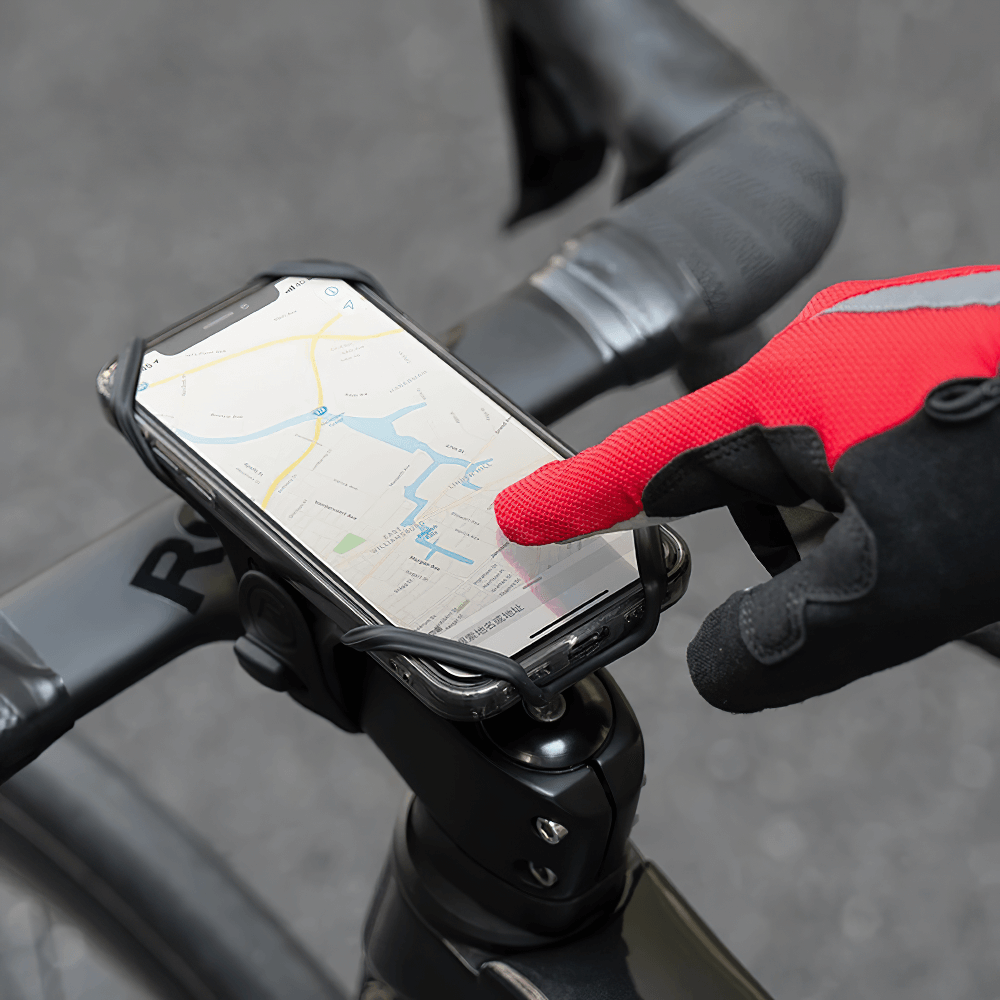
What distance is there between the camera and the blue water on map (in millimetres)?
574

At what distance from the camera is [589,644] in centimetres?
52

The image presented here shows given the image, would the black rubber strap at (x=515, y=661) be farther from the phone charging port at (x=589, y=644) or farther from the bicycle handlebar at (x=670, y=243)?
the bicycle handlebar at (x=670, y=243)

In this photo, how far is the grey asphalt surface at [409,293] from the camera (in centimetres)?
117

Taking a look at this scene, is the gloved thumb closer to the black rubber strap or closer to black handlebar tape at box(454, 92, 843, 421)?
the black rubber strap

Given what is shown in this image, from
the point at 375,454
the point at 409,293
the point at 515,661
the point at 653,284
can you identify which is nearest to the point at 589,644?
the point at 515,661

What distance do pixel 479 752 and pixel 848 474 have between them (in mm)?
206

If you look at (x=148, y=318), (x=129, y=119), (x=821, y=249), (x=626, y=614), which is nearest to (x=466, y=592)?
(x=626, y=614)

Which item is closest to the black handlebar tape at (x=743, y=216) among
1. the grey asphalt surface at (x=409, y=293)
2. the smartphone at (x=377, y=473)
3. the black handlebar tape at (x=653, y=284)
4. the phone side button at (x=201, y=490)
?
the black handlebar tape at (x=653, y=284)

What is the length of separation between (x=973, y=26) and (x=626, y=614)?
1429mm

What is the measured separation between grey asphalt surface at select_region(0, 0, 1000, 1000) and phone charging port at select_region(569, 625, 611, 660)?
71cm

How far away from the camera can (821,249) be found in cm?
75

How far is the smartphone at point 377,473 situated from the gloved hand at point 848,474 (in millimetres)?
63

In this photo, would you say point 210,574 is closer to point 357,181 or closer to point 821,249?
point 821,249

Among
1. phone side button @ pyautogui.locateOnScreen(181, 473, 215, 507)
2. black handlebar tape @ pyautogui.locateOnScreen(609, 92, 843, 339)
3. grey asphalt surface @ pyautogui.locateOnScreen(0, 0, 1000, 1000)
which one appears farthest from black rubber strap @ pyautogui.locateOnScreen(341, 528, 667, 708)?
grey asphalt surface @ pyautogui.locateOnScreen(0, 0, 1000, 1000)
